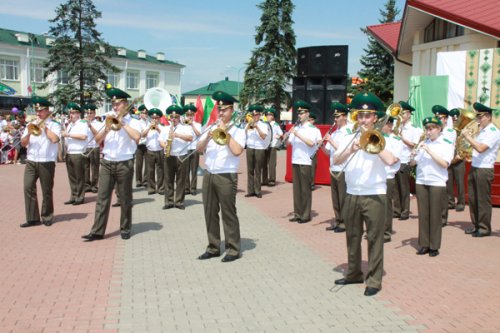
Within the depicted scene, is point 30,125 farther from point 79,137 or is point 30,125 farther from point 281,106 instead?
point 281,106

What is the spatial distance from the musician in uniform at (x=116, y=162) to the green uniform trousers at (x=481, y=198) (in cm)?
558

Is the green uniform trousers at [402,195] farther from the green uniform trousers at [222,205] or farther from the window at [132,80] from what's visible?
the window at [132,80]

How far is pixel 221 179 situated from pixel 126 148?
2.02 m

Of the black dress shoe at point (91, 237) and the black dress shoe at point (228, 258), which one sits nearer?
the black dress shoe at point (228, 258)

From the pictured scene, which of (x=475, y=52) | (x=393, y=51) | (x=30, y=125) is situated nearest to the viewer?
(x=30, y=125)

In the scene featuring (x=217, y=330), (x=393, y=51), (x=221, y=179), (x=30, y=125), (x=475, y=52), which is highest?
(x=393, y=51)

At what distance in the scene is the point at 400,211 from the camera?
32.3 ft

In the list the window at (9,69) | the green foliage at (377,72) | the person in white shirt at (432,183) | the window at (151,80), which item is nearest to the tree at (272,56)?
the green foliage at (377,72)

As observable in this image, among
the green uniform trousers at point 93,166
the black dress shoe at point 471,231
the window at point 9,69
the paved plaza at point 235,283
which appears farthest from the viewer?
the window at point 9,69

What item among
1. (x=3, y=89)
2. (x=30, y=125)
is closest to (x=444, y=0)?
(x=30, y=125)

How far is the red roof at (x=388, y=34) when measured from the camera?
2105 centimetres

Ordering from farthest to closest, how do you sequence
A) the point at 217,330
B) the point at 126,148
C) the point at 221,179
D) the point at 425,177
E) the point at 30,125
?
the point at 30,125 → the point at 126,148 → the point at 425,177 → the point at 221,179 → the point at 217,330

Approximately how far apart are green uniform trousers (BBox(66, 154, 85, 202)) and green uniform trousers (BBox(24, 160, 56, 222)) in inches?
96.2

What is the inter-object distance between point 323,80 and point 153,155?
18.8 feet
